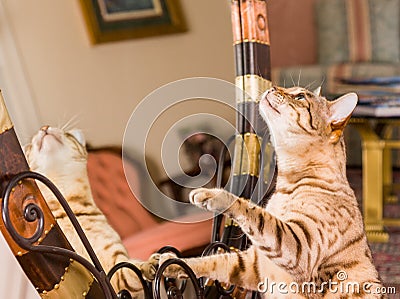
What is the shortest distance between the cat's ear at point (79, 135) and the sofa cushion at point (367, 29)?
220cm

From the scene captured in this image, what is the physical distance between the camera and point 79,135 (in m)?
0.66

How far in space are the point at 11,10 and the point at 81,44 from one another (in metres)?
→ 0.07

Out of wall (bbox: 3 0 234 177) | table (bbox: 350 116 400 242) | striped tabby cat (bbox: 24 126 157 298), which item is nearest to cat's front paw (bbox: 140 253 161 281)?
striped tabby cat (bbox: 24 126 157 298)

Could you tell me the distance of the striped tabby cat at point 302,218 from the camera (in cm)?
65

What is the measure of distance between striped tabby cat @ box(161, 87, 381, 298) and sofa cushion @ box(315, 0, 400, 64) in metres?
2.12

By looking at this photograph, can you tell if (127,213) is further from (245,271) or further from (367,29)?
(367,29)

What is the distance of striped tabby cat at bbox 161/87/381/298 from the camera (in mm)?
653

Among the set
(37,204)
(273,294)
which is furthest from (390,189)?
(37,204)

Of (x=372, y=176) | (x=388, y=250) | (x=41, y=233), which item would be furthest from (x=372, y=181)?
(x=41, y=233)

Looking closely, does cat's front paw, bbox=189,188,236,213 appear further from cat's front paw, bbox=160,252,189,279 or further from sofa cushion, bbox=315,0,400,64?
sofa cushion, bbox=315,0,400,64

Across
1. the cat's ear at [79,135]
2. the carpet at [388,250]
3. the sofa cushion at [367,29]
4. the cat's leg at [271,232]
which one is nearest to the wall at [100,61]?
the cat's ear at [79,135]

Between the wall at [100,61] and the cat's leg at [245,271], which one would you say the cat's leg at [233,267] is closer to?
the cat's leg at [245,271]

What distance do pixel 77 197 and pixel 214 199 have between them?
12cm

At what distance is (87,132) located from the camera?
0.66m
